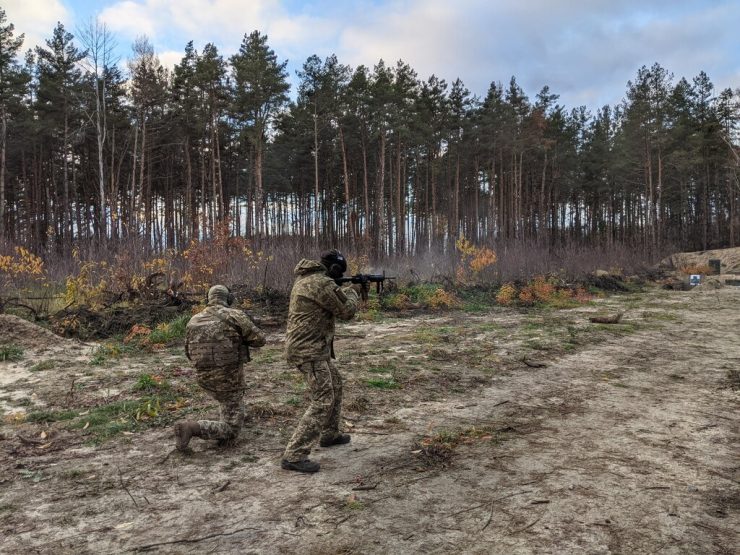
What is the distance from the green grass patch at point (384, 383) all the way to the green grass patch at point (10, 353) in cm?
581

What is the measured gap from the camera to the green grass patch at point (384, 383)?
242 inches

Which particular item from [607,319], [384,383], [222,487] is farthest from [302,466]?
[607,319]

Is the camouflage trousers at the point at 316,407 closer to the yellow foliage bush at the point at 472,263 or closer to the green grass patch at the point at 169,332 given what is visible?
the green grass patch at the point at 169,332

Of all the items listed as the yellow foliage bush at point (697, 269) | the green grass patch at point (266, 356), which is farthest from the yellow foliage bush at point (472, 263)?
the yellow foliage bush at point (697, 269)

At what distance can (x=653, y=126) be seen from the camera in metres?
32.1

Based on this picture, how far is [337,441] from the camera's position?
4199mm

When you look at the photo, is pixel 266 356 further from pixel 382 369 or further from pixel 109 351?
pixel 109 351

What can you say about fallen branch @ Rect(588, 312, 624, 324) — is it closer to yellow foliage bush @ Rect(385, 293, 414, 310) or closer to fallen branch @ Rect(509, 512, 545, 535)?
yellow foliage bush @ Rect(385, 293, 414, 310)

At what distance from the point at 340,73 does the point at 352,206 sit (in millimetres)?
13130

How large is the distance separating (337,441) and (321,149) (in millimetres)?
32121

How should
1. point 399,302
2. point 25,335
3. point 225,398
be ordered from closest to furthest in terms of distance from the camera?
point 225,398
point 25,335
point 399,302

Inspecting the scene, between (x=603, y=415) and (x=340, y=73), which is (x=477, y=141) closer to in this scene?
(x=340, y=73)

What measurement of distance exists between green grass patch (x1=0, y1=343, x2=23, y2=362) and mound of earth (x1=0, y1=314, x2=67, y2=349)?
0.17m

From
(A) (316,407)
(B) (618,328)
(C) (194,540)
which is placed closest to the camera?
(C) (194,540)
